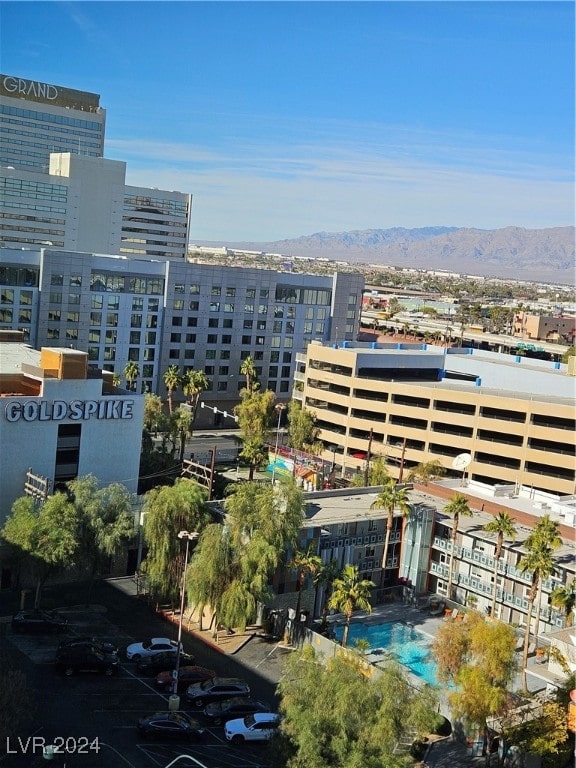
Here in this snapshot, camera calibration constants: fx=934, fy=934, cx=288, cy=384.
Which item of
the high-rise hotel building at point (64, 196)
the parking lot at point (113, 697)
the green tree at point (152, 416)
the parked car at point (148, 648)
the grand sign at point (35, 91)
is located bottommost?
the parking lot at point (113, 697)

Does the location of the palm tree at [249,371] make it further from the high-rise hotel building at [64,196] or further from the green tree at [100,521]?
the high-rise hotel building at [64,196]

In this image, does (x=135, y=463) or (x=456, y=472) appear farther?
(x=456, y=472)

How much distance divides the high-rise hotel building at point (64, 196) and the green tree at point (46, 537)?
113 metres

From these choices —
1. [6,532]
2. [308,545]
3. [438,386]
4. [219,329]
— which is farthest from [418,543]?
[219,329]

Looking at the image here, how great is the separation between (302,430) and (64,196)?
315ft

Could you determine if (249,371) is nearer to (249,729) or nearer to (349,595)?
(349,595)

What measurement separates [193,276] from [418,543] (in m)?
58.3

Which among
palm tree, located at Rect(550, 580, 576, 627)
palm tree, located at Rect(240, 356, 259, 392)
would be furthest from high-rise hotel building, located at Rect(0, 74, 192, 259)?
palm tree, located at Rect(550, 580, 576, 627)

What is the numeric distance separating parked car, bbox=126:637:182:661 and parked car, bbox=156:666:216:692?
5.17 ft

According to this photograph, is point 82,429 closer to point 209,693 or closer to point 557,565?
point 209,693

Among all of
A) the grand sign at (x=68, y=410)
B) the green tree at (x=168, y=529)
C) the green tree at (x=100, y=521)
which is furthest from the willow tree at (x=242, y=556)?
the grand sign at (x=68, y=410)

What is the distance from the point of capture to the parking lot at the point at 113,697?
3534 centimetres

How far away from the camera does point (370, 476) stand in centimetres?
7506

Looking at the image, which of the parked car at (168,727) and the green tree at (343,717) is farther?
the parked car at (168,727)
